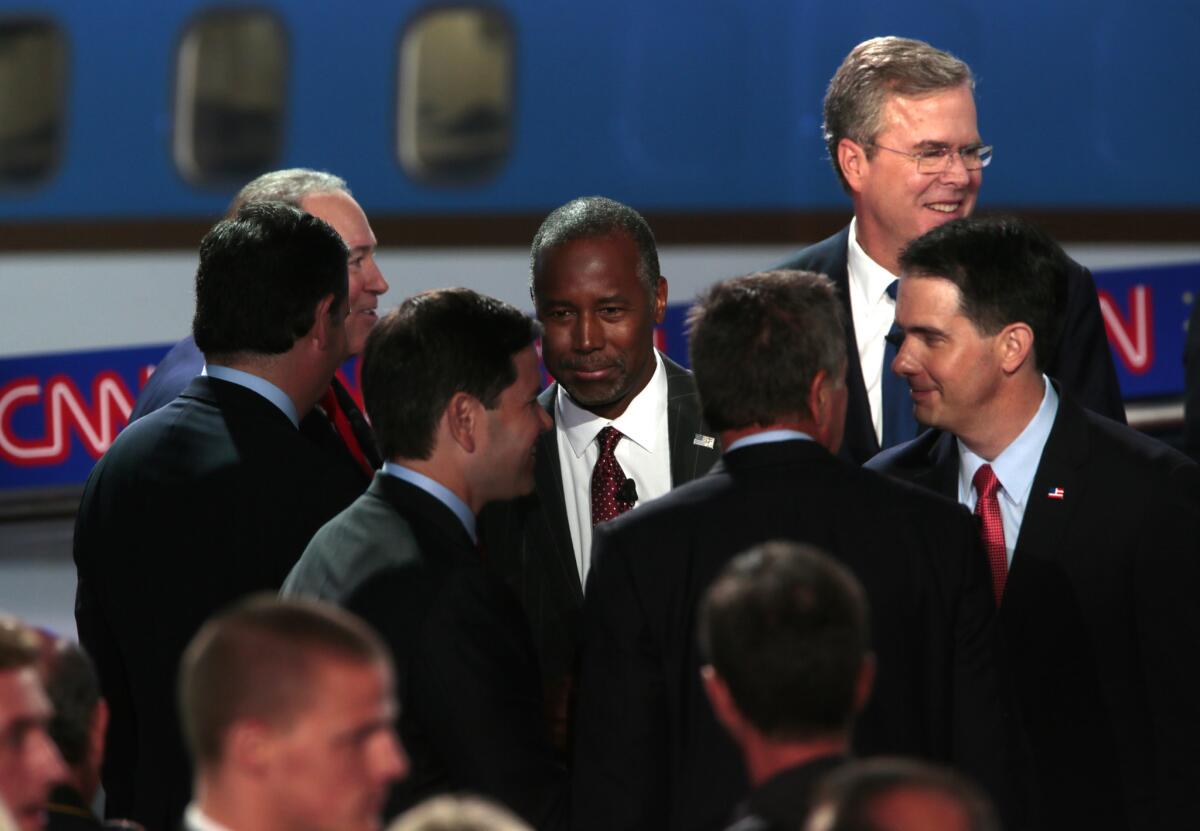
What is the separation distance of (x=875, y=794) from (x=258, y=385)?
2.10 metres

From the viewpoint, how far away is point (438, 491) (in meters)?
3.27

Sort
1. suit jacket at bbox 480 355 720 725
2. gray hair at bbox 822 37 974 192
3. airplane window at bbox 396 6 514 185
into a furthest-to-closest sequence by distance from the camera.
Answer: airplane window at bbox 396 6 514 185 < gray hair at bbox 822 37 974 192 < suit jacket at bbox 480 355 720 725

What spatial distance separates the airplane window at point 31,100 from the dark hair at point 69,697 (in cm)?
474

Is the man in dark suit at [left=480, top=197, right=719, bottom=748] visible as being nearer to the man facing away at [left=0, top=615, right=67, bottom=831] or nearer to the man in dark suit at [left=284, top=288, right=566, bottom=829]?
the man in dark suit at [left=284, top=288, right=566, bottom=829]

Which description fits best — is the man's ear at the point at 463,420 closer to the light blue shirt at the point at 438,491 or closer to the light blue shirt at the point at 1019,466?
the light blue shirt at the point at 438,491

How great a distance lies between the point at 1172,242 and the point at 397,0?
109 inches

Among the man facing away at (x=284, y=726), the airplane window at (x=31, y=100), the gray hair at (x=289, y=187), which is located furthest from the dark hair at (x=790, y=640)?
the airplane window at (x=31, y=100)

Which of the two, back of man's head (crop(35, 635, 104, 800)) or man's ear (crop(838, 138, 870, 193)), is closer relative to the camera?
back of man's head (crop(35, 635, 104, 800))

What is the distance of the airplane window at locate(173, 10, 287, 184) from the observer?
703cm

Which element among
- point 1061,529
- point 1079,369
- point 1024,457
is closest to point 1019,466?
point 1024,457

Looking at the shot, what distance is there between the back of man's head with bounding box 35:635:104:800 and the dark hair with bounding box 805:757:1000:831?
1.22 meters

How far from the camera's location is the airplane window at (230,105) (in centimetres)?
703

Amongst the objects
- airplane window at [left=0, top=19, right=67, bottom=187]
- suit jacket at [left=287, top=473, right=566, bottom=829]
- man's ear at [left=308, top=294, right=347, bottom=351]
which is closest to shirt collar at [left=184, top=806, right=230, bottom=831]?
suit jacket at [left=287, top=473, right=566, bottom=829]

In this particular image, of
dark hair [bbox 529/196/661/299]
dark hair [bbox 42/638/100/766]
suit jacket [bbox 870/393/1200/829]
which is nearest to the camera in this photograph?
dark hair [bbox 42/638/100/766]
